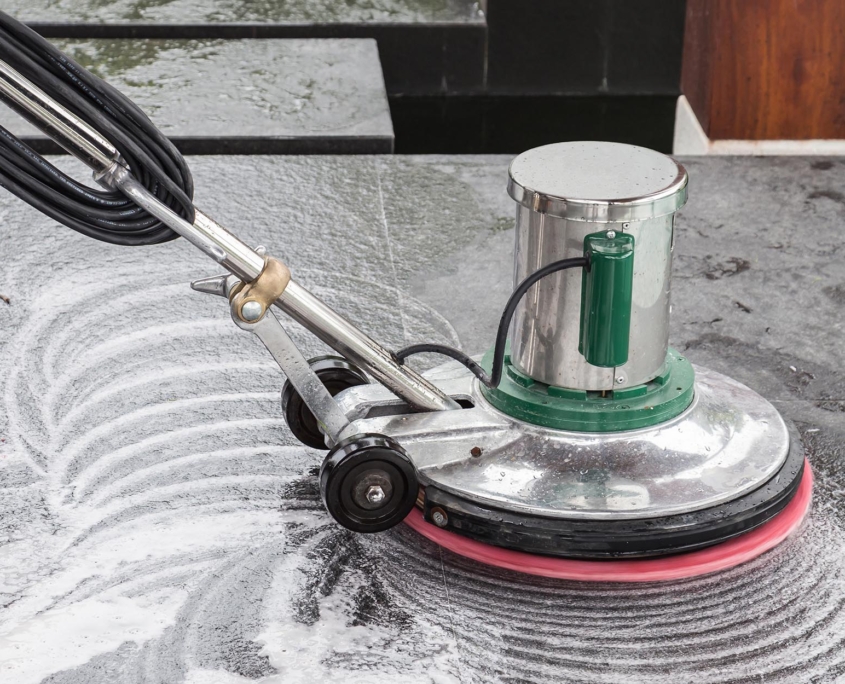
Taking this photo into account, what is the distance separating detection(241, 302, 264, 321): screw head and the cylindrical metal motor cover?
417 mm

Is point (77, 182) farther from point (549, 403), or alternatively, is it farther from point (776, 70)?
point (776, 70)

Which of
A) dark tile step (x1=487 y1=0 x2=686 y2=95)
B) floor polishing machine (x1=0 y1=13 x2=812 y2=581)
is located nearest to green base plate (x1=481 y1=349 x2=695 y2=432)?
floor polishing machine (x1=0 y1=13 x2=812 y2=581)

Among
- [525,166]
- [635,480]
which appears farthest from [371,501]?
[525,166]

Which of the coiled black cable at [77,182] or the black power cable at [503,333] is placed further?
the black power cable at [503,333]

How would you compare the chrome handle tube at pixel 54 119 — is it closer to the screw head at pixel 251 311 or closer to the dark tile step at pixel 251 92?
the screw head at pixel 251 311

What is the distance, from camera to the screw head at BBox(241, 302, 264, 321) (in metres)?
1.60

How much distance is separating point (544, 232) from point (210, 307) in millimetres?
1130

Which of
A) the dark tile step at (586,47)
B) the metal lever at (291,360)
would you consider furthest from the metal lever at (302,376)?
the dark tile step at (586,47)

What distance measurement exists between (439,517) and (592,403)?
29 cm

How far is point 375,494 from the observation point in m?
1.64

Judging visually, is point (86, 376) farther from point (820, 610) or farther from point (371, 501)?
point (820, 610)

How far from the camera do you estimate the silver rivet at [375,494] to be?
1.63 meters

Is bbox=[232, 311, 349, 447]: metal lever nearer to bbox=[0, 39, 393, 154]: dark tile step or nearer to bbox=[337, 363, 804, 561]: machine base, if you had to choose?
bbox=[337, 363, 804, 561]: machine base

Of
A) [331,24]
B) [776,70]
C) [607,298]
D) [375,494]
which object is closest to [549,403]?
[607,298]
